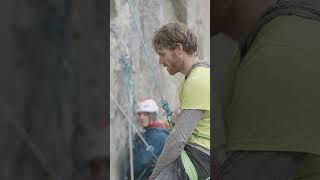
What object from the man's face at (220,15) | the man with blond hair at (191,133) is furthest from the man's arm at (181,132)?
the man's face at (220,15)

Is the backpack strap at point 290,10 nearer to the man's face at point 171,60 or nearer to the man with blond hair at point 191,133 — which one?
the man with blond hair at point 191,133

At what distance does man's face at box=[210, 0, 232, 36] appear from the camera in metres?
1.17

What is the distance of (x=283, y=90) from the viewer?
1063 mm

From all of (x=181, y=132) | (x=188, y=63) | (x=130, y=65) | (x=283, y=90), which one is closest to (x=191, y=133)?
(x=181, y=132)

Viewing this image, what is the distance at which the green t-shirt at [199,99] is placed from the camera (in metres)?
2.63

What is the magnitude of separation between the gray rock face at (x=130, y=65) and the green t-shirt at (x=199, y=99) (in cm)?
245

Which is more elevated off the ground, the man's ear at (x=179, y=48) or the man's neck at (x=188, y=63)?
the man's ear at (x=179, y=48)

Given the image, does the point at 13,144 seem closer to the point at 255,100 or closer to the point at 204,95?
the point at 255,100

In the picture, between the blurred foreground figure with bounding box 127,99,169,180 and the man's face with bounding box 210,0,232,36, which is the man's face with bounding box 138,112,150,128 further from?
the man's face with bounding box 210,0,232,36

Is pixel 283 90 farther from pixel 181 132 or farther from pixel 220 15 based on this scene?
pixel 181 132

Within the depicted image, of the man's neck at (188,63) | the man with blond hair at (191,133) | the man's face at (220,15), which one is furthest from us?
the man's neck at (188,63)

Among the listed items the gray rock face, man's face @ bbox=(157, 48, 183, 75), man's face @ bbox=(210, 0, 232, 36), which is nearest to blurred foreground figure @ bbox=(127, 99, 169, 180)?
the gray rock face

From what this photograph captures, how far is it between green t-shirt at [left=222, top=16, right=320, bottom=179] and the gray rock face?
402cm

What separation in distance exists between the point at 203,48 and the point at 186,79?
4.92 meters
